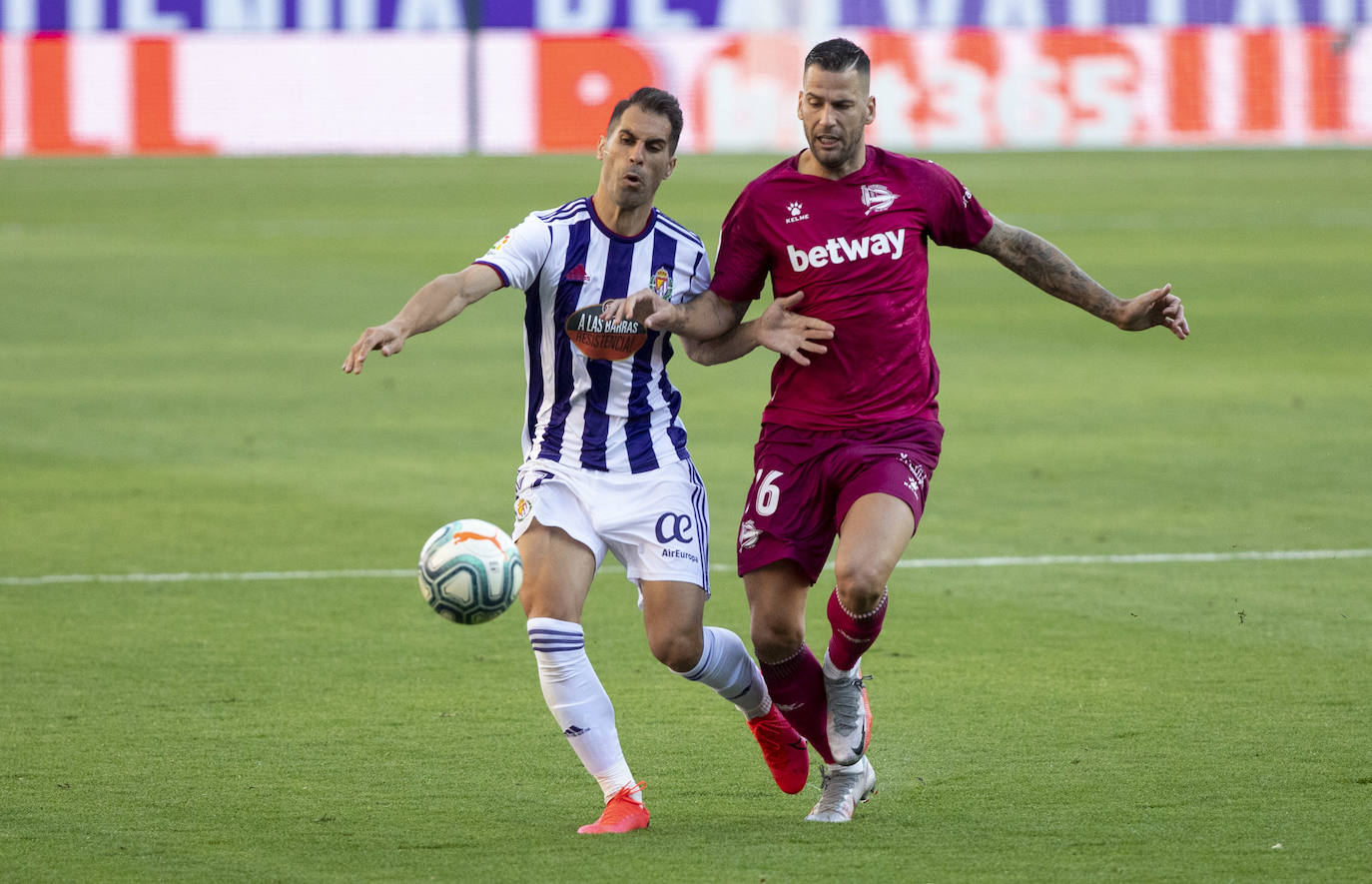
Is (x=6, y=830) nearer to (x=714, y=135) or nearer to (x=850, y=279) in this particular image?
(x=850, y=279)

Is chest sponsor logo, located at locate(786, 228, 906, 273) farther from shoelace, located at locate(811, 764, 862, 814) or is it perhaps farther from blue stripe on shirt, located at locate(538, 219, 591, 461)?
shoelace, located at locate(811, 764, 862, 814)

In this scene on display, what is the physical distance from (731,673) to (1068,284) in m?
1.51

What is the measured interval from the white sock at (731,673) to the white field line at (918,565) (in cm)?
330

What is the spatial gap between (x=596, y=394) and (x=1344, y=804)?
2311 millimetres

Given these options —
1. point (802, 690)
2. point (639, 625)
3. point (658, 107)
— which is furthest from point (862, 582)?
point (639, 625)

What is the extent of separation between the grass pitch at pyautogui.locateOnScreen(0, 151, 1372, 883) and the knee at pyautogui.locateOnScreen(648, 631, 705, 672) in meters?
0.40

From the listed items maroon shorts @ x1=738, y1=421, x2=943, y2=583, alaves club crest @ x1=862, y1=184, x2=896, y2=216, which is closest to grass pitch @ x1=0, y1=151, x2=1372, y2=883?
maroon shorts @ x1=738, y1=421, x2=943, y2=583

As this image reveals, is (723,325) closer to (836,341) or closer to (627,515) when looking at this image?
(836,341)

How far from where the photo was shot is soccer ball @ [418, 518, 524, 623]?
5387mm

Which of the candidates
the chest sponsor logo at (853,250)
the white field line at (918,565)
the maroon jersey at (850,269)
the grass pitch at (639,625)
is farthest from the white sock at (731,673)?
the white field line at (918,565)

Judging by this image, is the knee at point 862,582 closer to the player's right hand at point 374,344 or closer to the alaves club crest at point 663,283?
the alaves club crest at point 663,283

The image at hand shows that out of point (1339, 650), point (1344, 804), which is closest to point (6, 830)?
point (1344, 804)

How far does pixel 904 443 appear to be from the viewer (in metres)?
6.01

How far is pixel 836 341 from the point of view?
19.8ft
